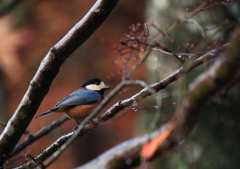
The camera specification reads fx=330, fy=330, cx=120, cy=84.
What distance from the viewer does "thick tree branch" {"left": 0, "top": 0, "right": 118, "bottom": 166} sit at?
6.33 feet

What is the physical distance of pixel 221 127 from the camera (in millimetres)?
3678

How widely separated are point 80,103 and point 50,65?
128cm

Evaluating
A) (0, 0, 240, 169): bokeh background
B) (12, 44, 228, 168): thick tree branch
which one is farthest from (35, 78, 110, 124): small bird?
(0, 0, 240, 169): bokeh background

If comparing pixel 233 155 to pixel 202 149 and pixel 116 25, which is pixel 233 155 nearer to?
pixel 202 149

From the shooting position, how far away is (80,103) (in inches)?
128

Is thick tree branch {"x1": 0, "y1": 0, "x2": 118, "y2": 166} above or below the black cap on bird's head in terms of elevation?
above

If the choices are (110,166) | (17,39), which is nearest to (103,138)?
(17,39)

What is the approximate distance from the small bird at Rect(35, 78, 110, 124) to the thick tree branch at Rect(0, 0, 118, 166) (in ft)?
2.71

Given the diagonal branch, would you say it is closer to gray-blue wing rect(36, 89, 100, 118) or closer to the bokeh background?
gray-blue wing rect(36, 89, 100, 118)

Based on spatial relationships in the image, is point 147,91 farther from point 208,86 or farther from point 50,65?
point 208,86

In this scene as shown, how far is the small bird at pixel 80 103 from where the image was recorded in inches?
126

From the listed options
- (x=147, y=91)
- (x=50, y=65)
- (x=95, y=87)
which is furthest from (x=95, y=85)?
(x=147, y=91)

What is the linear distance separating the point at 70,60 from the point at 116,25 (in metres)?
1.44

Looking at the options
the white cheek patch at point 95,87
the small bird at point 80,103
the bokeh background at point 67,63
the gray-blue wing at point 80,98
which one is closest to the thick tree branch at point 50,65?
the small bird at point 80,103
